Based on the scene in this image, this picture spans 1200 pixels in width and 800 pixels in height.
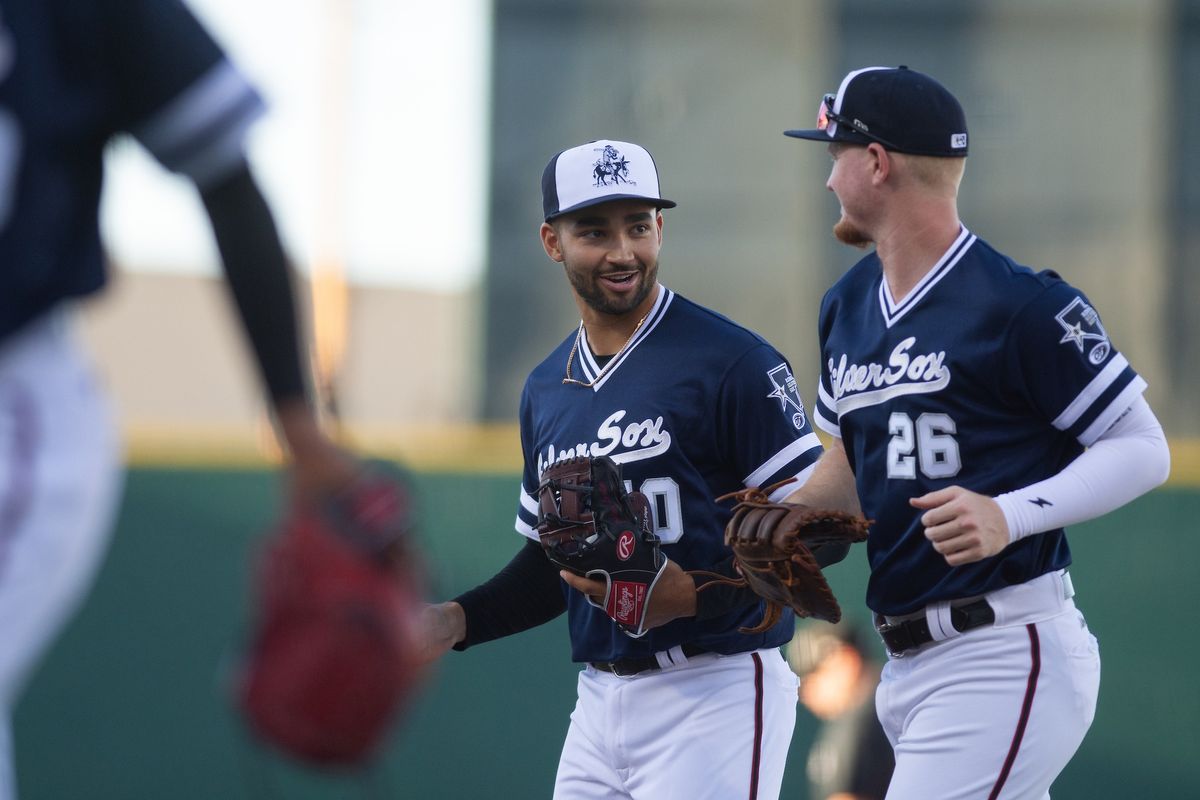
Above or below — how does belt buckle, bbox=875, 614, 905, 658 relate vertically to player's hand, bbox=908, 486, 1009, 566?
below

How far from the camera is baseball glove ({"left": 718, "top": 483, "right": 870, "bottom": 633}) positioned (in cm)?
286

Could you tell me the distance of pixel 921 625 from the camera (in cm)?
289

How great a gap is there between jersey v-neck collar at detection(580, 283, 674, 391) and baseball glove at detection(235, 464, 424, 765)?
1768mm

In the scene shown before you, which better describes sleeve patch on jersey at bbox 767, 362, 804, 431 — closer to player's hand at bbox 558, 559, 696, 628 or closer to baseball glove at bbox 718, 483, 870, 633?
baseball glove at bbox 718, 483, 870, 633

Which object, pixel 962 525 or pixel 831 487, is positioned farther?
pixel 831 487

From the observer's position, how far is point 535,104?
354 inches

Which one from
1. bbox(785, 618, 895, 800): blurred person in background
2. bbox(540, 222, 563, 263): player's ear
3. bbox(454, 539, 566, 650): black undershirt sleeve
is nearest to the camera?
bbox(454, 539, 566, 650): black undershirt sleeve

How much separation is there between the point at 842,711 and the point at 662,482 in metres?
2.56

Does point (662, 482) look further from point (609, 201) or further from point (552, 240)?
point (552, 240)

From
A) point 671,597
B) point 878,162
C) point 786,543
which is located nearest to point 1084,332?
point 878,162

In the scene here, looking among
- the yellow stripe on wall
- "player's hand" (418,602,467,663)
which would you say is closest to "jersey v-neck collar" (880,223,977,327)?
"player's hand" (418,602,467,663)

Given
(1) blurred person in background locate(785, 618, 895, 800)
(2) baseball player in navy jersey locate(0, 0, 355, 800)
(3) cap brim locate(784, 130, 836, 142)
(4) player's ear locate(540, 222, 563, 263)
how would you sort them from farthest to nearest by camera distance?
(1) blurred person in background locate(785, 618, 895, 800), (4) player's ear locate(540, 222, 563, 263), (3) cap brim locate(784, 130, 836, 142), (2) baseball player in navy jersey locate(0, 0, 355, 800)

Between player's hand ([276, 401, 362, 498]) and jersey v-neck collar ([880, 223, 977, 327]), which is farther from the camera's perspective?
jersey v-neck collar ([880, 223, 977, 327])

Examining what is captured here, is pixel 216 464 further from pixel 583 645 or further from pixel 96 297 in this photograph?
pixel 96 297
